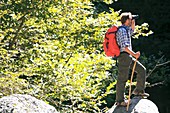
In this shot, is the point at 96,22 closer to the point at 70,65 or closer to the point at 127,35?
the point at 70,65

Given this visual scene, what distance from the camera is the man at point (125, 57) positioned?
5309mm

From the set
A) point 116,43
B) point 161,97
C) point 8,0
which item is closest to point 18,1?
point 8,0

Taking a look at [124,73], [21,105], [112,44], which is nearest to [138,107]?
[124,73]

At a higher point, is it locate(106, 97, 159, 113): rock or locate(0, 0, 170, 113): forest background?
locate(0, 0, 170, 113): forest background

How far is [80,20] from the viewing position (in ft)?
26.4

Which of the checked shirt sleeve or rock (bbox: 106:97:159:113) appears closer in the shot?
the checked shirt sleeve

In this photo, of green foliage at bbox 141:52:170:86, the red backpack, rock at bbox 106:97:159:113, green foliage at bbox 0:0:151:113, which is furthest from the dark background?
the red backpack

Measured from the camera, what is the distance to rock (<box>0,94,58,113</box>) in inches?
176

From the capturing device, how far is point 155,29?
1680 centimetres

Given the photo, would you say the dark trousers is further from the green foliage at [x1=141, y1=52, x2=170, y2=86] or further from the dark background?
the dark background

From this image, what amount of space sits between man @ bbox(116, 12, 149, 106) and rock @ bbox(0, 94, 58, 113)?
1.20m

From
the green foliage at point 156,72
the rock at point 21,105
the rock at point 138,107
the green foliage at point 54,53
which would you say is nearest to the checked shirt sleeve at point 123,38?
the rock at point 138,107

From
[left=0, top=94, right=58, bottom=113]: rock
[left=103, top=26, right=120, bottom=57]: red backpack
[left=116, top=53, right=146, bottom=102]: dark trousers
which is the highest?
[left=103, top=26, right=120, bottom=57]: red backpack

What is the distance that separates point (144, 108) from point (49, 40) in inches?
110
